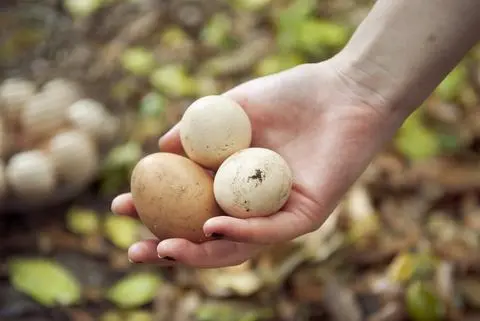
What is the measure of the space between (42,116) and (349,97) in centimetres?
64

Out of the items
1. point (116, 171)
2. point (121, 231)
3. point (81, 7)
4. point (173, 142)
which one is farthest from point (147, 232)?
point (81, 7)

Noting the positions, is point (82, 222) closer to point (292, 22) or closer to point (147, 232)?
point (147, 232)

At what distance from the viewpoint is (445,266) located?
1.14 metres

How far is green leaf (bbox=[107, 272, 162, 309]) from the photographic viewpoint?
1.14m

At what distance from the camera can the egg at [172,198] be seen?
2.40 feet

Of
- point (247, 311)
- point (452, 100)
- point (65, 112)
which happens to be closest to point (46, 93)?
point (65, 112)

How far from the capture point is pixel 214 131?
0.78 meters

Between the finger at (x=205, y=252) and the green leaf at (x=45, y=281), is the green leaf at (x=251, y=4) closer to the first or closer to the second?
the green leaf at (x=45, y=281)

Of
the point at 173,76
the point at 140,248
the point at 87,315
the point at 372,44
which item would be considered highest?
the point at 372,44

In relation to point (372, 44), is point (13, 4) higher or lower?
lower

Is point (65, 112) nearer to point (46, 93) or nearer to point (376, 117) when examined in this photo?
point (46, 93)

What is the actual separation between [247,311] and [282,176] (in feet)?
1.42

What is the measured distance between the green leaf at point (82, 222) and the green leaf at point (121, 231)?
0.02m

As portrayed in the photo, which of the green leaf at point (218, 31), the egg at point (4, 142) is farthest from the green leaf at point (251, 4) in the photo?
the egg at point (4, 142)
